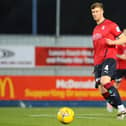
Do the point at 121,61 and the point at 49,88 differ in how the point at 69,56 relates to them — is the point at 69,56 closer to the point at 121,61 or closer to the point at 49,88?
the point at 49,88

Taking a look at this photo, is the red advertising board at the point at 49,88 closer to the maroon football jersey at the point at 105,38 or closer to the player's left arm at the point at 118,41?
the maroon football jersey at the point at 105,38

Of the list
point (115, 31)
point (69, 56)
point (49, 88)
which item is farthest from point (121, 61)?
point (69, 56)

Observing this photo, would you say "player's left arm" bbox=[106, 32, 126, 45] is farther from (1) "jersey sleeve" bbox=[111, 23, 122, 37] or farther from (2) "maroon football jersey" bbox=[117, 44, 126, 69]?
(2) "maroon football jersey" bbox=[117, 44, 126, 69]

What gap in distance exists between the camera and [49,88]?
1861cm

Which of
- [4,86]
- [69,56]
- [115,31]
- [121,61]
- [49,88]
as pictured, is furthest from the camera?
[69,56]

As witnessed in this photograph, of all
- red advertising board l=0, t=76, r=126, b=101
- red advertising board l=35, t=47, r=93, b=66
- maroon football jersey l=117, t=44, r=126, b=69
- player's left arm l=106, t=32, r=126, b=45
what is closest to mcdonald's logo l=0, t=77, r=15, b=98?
red advertising board l=0, t=76, r=126, b=101

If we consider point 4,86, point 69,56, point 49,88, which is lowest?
point 49,88

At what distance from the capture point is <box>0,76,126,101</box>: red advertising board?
60.3 feet

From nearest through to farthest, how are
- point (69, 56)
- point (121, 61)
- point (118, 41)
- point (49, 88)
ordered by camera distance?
point (118, 41), point (121, 61), point (49, 88), point (69, 56)

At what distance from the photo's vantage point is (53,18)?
24.4 metres

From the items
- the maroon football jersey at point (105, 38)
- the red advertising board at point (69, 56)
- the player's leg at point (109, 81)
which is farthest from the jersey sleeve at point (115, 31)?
the red advertising board at point (69, 56)

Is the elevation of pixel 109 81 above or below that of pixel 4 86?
above

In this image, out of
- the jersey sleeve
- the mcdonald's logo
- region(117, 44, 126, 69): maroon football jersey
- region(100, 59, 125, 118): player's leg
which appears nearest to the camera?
region(100, 59, 125, 118): player's leg

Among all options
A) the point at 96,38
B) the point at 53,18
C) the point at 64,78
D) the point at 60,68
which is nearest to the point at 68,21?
the point at 53,18
